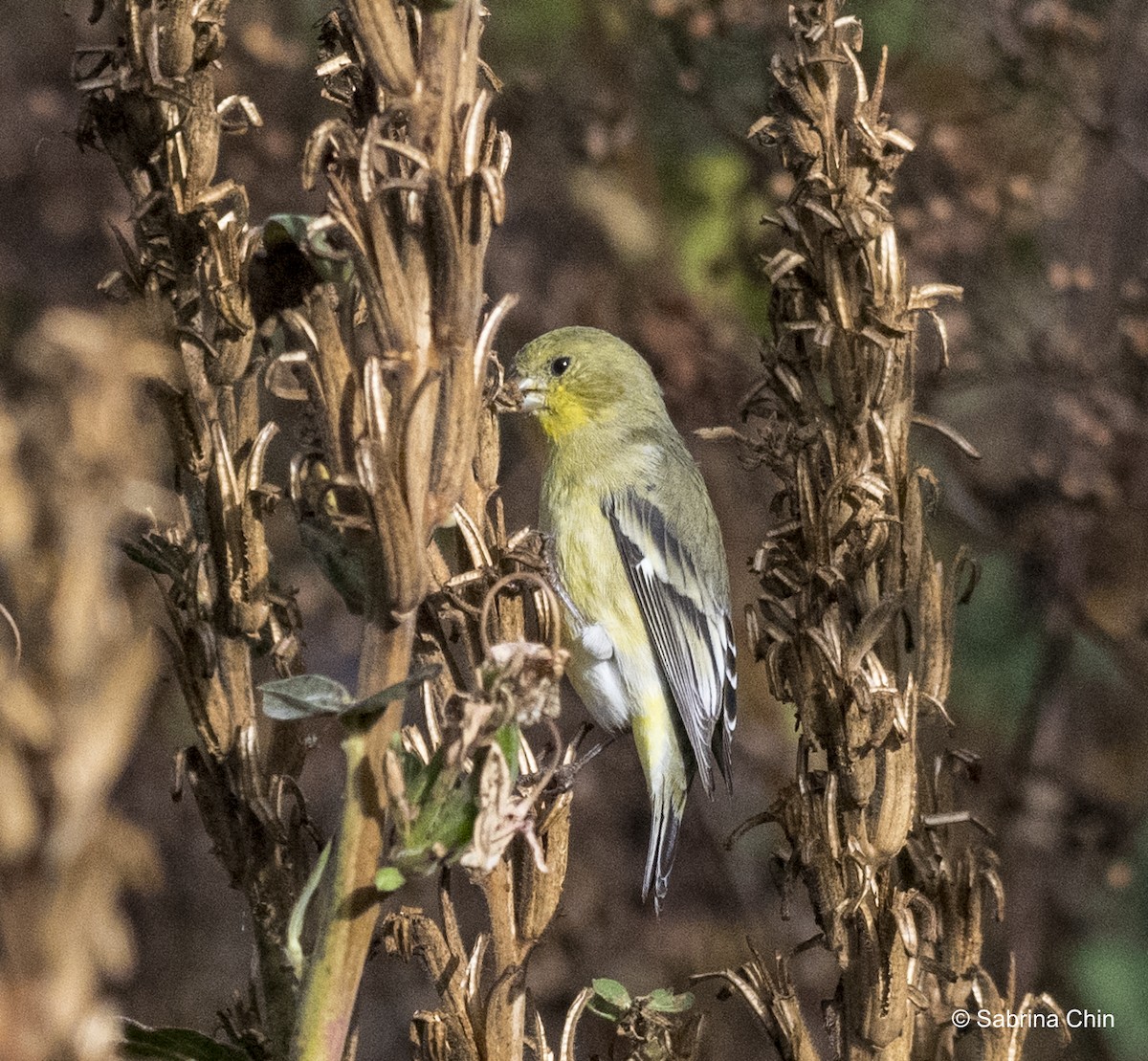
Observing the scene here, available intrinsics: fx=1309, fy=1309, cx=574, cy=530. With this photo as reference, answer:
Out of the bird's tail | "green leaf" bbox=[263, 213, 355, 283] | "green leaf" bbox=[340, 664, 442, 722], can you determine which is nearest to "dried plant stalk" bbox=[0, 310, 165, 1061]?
"green leaf" bbox=[340, 664, 442, 722]

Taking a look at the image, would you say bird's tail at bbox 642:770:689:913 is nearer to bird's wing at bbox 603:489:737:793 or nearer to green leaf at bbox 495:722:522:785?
bird's wing at bbox 603:489:737:793

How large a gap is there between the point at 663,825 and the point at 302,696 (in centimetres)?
237

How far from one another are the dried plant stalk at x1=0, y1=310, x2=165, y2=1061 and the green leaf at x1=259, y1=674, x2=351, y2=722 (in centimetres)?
40

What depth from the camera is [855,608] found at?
163 centimetres

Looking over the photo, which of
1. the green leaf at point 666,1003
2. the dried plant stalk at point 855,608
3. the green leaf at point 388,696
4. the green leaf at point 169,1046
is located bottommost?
the green leaf at point 169,1046

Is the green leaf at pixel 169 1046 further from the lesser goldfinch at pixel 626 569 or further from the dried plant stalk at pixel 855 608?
the lesser goldfinch at pixel 626 569

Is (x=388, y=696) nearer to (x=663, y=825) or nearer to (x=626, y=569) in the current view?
(x=663, y=825)

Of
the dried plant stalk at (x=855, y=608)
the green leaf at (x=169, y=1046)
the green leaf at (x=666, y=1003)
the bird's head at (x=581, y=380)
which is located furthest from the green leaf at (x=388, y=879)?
the bird's head at (x=581, y=380)

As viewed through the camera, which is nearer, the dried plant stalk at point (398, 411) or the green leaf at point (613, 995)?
the dried plant stalk at point (398, 411)

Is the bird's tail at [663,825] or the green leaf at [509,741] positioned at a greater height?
the bird's tail at [663,825]

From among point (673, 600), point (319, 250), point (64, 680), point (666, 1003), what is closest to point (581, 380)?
point (673, 600)

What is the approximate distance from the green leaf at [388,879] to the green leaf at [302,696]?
0.41 ft

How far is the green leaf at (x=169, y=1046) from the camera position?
3.70 ft

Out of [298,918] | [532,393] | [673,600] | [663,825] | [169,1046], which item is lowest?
[169,1046]
